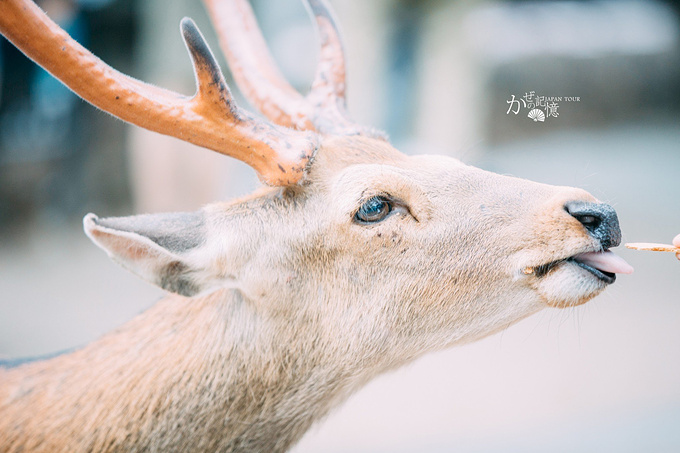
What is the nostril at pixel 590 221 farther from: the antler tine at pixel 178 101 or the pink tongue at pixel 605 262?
the antler tine at pixel 178 101

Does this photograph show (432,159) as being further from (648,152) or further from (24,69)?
(24,69)

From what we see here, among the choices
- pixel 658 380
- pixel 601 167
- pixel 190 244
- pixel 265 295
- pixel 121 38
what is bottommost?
pixel 658 380

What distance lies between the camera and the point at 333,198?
2250 millimetres

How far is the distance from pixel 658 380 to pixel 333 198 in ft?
16.1

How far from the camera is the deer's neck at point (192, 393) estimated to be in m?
2.24

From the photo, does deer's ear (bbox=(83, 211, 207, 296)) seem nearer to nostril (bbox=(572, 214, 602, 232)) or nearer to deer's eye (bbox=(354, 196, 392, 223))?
deer's eye (bbox=(354, 196, 392, 223))

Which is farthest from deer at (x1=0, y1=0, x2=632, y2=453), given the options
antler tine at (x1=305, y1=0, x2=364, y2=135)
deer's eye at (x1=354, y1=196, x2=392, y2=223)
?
antler tine at (x1=305, y1=0, x2=364, y2=135)

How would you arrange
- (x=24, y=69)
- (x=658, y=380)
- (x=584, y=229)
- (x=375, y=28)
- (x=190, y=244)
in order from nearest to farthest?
(x=584, y=229) < (x=190, y=244) < (x=658, y=380) < (x=375, y=28) < (x=24, y=69)

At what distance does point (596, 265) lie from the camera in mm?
2035

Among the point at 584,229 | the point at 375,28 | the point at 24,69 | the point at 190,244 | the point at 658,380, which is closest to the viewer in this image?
the point at 584,229

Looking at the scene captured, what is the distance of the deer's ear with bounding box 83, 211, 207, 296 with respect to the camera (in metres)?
2.04

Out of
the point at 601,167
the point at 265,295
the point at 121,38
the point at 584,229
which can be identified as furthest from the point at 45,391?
the point at 121,38

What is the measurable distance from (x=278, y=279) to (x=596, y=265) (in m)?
1.19

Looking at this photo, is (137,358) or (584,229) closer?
(584,229)
